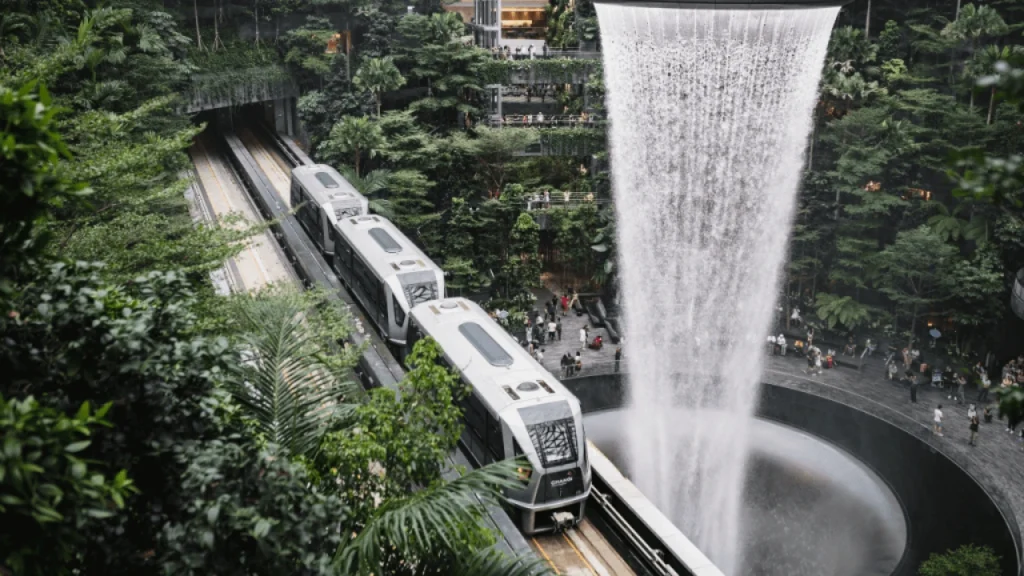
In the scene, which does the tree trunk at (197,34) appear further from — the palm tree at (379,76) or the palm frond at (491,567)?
the palm frond at (491,567)

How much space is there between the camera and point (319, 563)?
19.6 feet

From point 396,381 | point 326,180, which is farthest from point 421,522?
point 326,180

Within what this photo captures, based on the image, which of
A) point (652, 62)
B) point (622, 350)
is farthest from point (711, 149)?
point (622, 350)

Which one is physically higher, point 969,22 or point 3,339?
point 969,22

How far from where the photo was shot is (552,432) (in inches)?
686

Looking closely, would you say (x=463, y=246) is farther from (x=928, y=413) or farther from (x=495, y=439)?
(x=495, y=439)

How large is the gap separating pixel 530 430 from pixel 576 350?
17.1 meters

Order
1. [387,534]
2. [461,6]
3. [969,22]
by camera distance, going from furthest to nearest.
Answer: [461,6], [969,22], [387,534]

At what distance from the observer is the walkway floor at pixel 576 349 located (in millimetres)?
32406

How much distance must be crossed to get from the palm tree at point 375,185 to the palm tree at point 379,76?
4564mm

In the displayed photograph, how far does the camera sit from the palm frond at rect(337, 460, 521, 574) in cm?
674

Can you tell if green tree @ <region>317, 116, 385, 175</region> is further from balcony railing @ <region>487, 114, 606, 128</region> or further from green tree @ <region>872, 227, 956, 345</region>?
green tree @ <region>872, 227, 956, 345</region>

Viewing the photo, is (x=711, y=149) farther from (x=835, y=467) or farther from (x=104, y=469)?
(x=104, y=469)

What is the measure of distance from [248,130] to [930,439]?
38097mm
